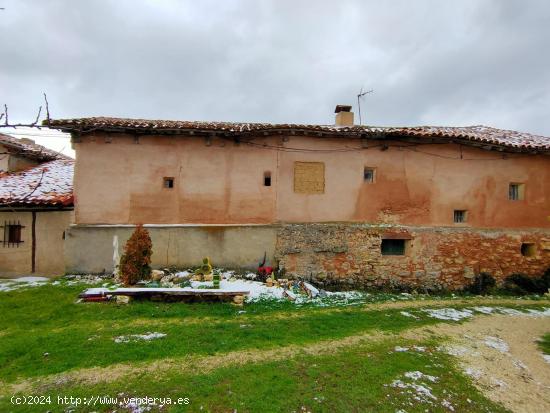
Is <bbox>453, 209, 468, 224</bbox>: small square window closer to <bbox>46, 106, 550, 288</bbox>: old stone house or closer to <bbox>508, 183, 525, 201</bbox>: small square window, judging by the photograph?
<bbox>46, 106, 550, 288</bbox>: old stone house

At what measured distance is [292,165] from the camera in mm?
10555

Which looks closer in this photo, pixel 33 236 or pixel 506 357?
pixel 506 357

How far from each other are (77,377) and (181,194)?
6.47m

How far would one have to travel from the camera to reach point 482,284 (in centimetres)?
1075

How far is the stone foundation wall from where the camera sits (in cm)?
1027

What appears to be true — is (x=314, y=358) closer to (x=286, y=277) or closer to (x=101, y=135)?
(x=286, y=277)

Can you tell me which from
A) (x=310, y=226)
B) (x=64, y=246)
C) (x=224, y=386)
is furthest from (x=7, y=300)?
(x=310, y=226)

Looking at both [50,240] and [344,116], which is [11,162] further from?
[344,116]

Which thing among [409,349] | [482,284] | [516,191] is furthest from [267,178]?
[516,191]

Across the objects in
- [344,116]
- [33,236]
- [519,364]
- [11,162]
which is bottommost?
[519,364]

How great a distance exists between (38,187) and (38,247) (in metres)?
2.23

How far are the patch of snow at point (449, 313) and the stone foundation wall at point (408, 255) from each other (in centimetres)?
229

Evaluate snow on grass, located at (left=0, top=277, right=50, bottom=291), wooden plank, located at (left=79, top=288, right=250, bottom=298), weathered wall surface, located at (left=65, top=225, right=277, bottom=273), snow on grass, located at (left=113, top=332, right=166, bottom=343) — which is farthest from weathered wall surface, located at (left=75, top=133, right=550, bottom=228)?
snow on grass, located at (left=113, top=332, right=166, bottom=343)

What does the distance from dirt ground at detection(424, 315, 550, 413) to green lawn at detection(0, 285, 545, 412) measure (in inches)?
15.9
